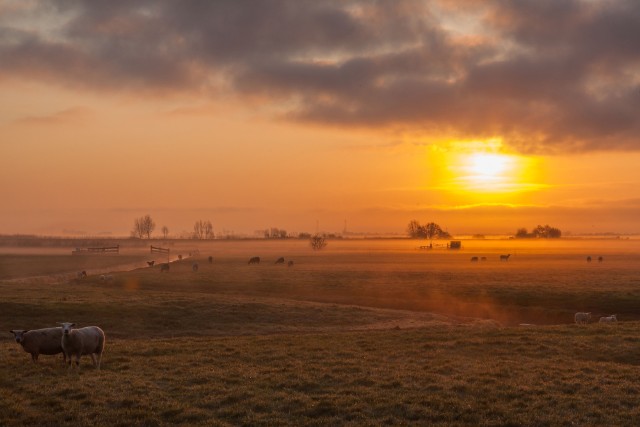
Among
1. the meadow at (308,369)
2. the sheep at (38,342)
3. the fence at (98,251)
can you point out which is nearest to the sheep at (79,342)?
the meadow at (308,369)

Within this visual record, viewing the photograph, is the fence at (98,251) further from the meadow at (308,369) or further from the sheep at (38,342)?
the sheep at (38,342)

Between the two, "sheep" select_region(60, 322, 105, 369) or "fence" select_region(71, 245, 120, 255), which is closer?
"sheep" select_region(60, 322, 105, 369)

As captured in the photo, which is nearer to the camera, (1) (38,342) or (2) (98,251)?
(1) (38,342)

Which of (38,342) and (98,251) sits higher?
(38,342)

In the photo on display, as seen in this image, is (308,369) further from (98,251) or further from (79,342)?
(98,251)

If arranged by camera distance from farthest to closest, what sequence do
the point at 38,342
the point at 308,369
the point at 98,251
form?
the point at 98,251, the point at 38,342, the point at 308,369

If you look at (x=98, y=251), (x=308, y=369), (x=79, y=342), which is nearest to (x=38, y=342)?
(x=79, y=342)

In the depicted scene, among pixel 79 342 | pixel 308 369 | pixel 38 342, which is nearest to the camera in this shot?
pixel 308 369

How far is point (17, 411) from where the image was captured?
43.0 feet

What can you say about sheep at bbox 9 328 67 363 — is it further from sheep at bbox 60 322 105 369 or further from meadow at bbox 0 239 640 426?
sheep at bbox 60 322 105 369

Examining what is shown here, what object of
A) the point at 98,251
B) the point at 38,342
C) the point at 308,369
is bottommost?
the point at 98,251

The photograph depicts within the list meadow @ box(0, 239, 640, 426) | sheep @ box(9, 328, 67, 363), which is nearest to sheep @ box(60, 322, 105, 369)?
meadow @ box(0, 239, 640, 426)

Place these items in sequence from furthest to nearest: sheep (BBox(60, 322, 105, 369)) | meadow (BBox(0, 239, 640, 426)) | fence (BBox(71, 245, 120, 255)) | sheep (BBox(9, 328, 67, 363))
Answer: fence (BBox(71, 245, 120, 255))
sheep (BBox(9, 328, 67, 363))
sheep (BBox(60, 322, 105, 369))
meadow (BBox(0, 239, 640, 426))

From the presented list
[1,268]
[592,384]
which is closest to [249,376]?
[592,384]
